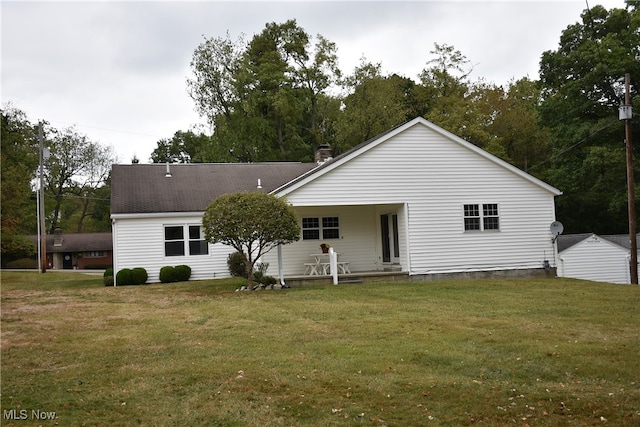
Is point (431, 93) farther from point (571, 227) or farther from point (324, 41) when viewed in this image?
point (571, 227)

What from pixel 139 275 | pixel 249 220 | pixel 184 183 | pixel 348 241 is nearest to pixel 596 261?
pixel 348 241

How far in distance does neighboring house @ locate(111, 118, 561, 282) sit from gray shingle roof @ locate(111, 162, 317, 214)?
18.9 inches

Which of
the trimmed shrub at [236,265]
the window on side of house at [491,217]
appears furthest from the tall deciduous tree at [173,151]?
the window on side of house at [491,217]

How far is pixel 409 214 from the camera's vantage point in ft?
66.5

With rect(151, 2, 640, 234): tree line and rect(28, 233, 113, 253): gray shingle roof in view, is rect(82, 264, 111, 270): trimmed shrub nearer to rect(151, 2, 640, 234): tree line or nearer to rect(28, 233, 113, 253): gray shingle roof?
rect(28, 233, 113, 253): gray shingle roof

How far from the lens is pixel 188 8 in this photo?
1216 centimetres

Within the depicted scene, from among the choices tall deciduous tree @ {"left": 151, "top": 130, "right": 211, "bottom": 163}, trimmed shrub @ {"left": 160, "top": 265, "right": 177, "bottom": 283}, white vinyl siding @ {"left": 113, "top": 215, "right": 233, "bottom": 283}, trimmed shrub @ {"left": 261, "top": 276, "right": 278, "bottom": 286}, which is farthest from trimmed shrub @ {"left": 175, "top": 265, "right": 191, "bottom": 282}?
tall deciduous tree @ {"left": 151, "top": 130, "right": 211, "bottom": 163}

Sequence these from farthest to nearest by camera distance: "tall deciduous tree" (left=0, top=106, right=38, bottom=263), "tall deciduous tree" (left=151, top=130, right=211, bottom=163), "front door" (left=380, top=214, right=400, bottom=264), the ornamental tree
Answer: "tall deciduous tree" (left=151, top=130, right=211, bottom=163)
"tall deciduous tree" (left=0, top=106, right=38, bottom=263)
"front door" (left=380, top=214, right=400, bottom=264)
the ornamental tree

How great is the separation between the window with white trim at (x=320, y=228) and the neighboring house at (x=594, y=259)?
32.1 feet

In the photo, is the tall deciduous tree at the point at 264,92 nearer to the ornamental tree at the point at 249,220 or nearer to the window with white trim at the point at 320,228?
the window with white trim at the point at 320,228

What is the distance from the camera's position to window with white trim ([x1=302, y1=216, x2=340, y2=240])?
21.8 m

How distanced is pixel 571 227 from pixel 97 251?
39524mm

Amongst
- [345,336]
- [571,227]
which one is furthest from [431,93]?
[345,336]

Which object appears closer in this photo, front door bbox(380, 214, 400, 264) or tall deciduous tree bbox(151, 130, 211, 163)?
front door bbox(380, 214, 400, 264)
